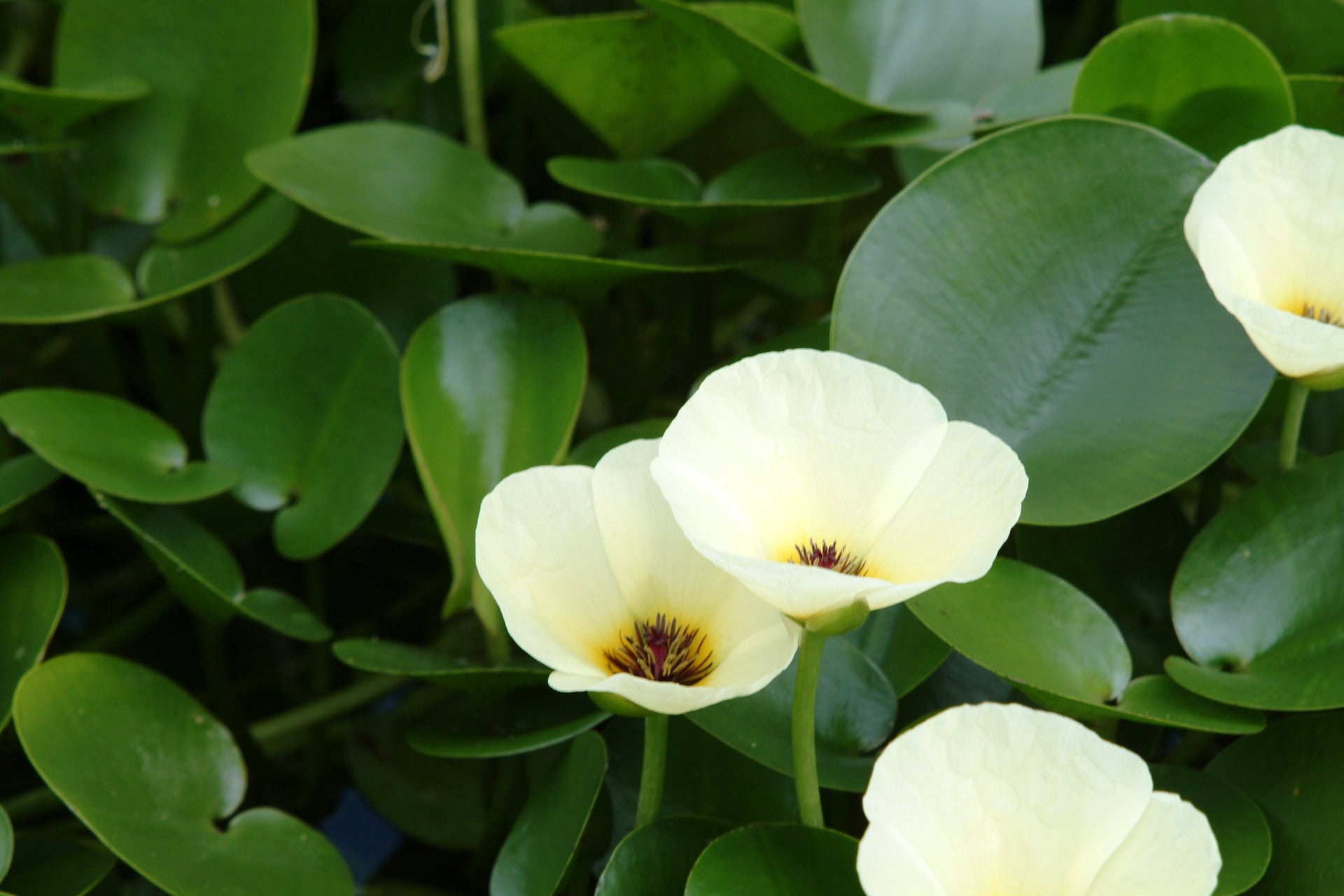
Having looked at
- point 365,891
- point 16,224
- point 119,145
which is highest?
point 119,145

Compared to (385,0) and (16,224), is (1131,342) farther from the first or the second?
(16,224)

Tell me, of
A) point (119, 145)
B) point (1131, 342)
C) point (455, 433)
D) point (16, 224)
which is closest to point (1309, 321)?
point (1131, 342)

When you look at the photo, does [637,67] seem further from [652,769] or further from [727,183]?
[652,769]

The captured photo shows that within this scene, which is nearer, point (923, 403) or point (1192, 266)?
point (923, 403)

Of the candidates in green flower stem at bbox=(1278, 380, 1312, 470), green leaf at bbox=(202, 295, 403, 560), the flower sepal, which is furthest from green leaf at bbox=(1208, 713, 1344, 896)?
green leaf at bbox=(202, 295, 403, 560)

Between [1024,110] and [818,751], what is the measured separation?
0.41 meters

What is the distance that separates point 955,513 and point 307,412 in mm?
395

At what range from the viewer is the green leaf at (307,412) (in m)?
0.59

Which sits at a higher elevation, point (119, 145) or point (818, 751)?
point (119, 145)

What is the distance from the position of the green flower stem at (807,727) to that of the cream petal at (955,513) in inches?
1.4

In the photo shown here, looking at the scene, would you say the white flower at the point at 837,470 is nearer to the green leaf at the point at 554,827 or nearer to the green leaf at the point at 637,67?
the green leaf at the point at 554,827

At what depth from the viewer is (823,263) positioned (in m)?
0.79

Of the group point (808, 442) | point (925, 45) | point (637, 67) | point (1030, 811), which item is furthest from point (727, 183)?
point (1030, 811)

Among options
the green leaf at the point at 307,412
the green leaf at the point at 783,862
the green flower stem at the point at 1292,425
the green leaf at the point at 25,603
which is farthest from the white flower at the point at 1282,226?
the green leaf at the point at 25,603
